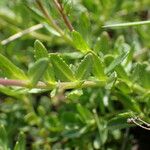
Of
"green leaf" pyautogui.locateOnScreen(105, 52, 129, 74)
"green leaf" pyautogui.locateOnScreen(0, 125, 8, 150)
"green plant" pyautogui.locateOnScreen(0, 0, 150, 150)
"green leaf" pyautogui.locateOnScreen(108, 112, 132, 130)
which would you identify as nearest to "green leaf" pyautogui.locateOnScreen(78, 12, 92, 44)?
"green plant" pyautogui.locateOnScreen(0, 0, 150, 150)

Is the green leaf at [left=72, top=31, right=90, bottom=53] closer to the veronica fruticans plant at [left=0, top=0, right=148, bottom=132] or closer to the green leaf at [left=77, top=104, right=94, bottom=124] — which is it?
the veronica fruticans plant at [left=0, top=0, right=148, bottom=132]

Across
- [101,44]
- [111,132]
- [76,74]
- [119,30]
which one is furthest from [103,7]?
[76,74]

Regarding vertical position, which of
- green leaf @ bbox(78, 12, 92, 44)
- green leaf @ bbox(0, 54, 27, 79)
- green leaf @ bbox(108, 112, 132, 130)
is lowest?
Answer: green leaf @ bbox(108, 112, 132, 130)

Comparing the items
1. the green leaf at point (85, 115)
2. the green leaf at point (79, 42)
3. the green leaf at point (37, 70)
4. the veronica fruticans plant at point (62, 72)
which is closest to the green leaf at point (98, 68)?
the veronica fruticans plant at point (62, 72)

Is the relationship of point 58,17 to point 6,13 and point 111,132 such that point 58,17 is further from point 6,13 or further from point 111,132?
point 6,13

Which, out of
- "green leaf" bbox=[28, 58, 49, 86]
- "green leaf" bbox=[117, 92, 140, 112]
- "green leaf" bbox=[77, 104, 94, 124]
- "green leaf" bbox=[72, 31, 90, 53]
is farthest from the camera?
"green leaf" bbox=[77, 104, 94, 124]

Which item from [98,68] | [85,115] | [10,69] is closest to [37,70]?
[10,69]

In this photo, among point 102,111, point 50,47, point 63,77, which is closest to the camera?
point 63,77

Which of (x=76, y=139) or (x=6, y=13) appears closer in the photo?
(x=76, y=139)
